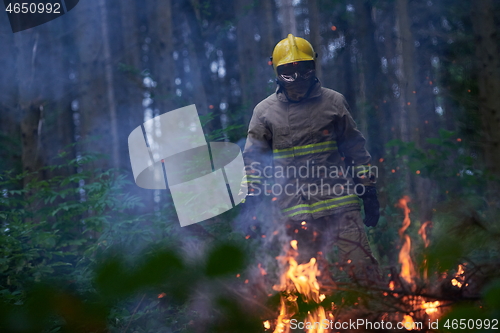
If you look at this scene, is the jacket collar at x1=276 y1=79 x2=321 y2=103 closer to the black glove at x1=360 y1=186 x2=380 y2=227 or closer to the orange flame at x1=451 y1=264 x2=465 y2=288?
the black glove at x1=360 y1=186 x2=380 y2=227

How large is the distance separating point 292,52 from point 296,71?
A: 0.18 metres

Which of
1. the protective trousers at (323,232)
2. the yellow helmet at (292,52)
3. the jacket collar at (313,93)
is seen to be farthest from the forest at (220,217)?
the yellow helmet at (292,52)

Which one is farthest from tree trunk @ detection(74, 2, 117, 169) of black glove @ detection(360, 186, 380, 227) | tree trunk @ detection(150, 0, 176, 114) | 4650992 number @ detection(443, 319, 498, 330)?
4650992 number @ detection(443, 319, 498, 330)

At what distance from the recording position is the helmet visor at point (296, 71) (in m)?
3.91

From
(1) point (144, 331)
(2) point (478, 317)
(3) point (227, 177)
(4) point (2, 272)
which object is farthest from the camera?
(3) point (227, 177)

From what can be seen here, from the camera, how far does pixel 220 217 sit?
5.59 metres

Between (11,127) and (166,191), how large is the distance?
8.59 metres

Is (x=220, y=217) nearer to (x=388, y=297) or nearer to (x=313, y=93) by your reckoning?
(x=313, y=93)

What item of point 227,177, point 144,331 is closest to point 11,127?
point 227,177

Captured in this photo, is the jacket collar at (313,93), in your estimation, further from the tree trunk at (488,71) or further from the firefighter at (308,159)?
the tree trunk at (488,71)

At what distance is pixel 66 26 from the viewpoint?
443 inches

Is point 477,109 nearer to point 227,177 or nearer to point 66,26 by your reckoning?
point 227,177

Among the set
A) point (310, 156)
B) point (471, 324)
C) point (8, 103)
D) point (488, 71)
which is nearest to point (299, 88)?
point (310, 156)

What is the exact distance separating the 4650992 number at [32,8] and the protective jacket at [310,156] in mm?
6972
